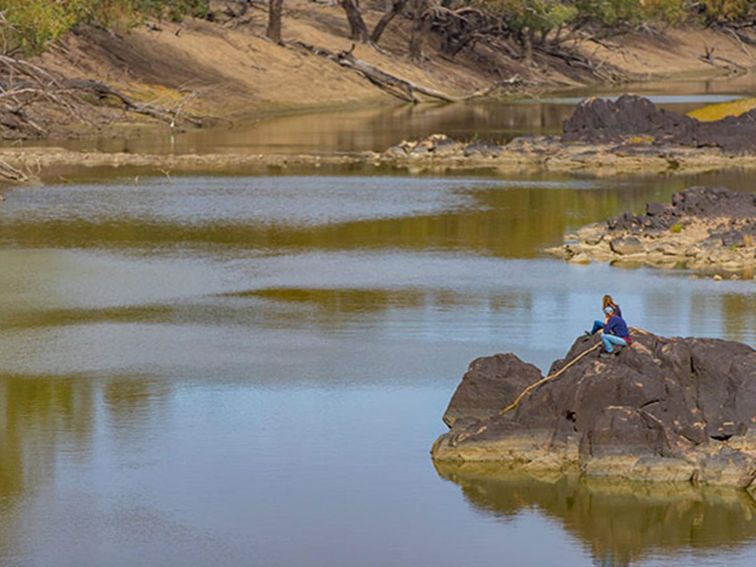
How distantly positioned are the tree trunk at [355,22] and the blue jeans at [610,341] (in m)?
76.2

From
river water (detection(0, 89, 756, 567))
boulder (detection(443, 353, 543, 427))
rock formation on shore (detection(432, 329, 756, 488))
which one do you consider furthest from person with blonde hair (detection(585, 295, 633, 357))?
river water (detection(0, 89, 756, 567))

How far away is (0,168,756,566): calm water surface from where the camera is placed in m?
18.9

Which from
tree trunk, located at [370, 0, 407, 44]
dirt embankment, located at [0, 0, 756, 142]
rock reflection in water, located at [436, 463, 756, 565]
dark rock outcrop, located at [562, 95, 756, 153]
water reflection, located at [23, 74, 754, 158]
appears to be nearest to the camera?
rock reflection in water, located at [436, 463, 756, 565]

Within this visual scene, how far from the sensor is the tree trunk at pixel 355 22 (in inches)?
3787

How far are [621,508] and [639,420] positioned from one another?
1325mm

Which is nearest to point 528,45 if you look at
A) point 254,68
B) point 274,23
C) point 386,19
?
point 386,19

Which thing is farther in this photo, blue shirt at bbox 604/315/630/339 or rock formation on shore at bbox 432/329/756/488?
blue shirt at bbox 604/315/630/339

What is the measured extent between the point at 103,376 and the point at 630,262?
14.9 m

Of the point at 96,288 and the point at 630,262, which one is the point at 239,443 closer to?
the point at 96,288

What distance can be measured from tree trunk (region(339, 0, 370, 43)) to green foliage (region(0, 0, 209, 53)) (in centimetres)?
1967

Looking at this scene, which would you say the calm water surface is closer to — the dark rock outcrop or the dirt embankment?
the dark rock outcrop

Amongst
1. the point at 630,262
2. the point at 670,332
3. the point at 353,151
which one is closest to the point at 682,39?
the point at 353,151

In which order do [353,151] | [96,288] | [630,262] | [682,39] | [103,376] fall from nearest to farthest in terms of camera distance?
[103,376], [96,288], [630,262], [353,151], [682,39]

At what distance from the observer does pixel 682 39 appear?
138 metres
